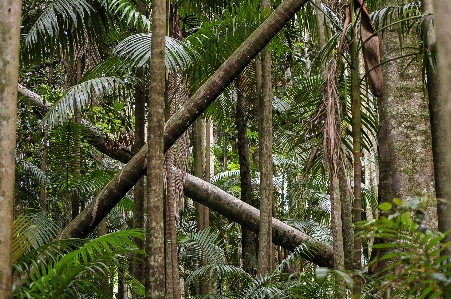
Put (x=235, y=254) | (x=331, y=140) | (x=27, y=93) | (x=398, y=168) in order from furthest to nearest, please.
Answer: (x=235, y=254), (x=27, y=93), (x=398, y=168), (x=331, y=140)

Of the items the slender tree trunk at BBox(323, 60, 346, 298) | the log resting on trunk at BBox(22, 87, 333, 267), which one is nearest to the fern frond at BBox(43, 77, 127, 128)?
the log resting on trunk at BBox(22, 87, 333, 267)

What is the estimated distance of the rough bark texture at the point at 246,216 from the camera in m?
5.89

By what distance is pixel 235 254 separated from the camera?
10.3 metres

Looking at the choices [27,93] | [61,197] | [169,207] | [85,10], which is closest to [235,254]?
[61,197]

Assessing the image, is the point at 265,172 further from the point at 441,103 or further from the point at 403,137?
the point at 441,103

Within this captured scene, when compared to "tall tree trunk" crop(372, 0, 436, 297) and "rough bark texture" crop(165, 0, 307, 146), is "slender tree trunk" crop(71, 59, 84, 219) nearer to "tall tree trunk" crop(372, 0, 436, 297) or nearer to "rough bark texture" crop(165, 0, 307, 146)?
"rough bark texture" crop(165, 0, 307, 146)

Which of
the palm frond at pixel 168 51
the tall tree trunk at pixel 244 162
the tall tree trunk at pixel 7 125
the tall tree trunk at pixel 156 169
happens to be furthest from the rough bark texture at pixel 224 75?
the tall tree trunk at pixel 244 162

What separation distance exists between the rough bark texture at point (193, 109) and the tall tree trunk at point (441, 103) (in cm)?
114

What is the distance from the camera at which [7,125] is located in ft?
10.4

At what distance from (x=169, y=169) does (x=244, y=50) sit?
3.48 feet

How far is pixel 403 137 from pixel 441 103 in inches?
105

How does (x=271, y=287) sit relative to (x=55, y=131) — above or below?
below

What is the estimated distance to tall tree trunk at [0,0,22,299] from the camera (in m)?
3.06

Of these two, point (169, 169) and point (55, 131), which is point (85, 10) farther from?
point (169, 169)
